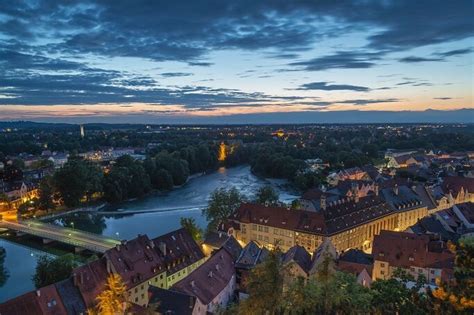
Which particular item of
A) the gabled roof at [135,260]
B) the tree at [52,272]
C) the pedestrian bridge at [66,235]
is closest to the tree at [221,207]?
the pedestrian bridge at [66,235]

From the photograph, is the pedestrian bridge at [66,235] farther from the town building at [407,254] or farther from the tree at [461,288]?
the tree at [461,288]

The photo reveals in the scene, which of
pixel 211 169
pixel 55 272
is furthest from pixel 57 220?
pixel 211 169

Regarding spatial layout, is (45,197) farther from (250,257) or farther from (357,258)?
(357,258)

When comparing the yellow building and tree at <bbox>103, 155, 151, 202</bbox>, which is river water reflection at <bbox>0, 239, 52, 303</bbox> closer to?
the yellow building

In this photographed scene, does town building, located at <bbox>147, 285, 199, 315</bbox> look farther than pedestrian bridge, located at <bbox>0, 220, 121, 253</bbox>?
No

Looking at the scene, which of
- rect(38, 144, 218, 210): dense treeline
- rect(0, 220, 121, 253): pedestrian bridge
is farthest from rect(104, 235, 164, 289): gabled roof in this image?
rect(38, 144, 218, 210): dense treeline
